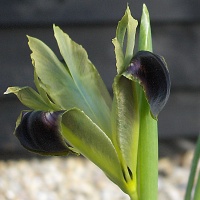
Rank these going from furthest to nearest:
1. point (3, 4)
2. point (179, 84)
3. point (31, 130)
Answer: point (179, 84)
point (3, 4)
point (31, 130)

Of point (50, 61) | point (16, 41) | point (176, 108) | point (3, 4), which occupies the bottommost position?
point (176, 108)

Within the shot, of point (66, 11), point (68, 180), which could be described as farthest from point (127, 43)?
point (68, 180)

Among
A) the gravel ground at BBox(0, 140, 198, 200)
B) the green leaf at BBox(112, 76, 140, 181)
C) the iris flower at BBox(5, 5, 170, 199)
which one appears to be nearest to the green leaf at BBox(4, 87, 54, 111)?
the iris flower at BBox(5, 5, 170, 199)

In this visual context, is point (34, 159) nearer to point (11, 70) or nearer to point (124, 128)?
point (11, 70)

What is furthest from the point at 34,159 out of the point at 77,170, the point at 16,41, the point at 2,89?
the point at 16,41

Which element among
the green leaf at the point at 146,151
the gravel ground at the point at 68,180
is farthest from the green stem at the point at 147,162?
the gravel ground at the point at 68,180

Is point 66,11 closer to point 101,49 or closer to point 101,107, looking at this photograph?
point 101,49

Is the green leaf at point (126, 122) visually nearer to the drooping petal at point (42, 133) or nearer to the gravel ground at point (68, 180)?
the drooping petal at point (42, 133)

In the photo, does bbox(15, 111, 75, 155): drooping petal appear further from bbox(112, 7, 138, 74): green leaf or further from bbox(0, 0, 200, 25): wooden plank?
bbox(0, 0, 200, 25): wooden plank
